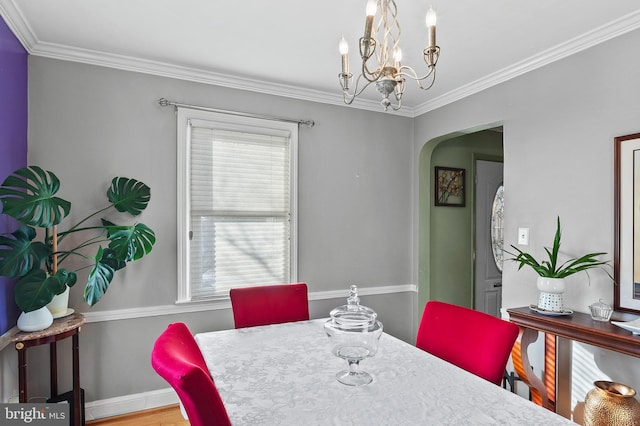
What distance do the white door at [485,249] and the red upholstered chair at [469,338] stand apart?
7.72ft

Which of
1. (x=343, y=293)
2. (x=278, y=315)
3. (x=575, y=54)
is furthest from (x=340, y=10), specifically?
(x=343, y=293)

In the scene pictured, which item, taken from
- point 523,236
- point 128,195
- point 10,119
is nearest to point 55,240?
point 128,195

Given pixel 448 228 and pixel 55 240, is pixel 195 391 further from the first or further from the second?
pixel 448 228

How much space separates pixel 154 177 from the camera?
2727 mm

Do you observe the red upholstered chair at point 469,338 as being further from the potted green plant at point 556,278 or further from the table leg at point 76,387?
the table leg at point 76,387

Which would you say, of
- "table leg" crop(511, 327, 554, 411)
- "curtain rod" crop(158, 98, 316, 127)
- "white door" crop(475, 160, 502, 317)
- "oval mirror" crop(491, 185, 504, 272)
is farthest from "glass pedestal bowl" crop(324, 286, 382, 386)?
"oval mirror" crop(491, 185, 504, 272)

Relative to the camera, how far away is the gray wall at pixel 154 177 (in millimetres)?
2488

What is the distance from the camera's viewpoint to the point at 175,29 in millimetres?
2199

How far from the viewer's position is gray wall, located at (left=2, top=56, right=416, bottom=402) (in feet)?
8.16

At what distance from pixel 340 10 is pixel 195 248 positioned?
191cm

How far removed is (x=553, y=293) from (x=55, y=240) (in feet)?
9.67

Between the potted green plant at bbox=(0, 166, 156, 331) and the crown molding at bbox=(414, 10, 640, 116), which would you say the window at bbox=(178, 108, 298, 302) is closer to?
the potted green plant at bbox=(0, 166, 156, 331)

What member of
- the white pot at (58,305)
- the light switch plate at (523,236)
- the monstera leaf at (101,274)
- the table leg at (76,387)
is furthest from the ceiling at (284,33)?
the table leg at (76,387)

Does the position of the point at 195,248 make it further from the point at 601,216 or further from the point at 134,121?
the point at 601,216
